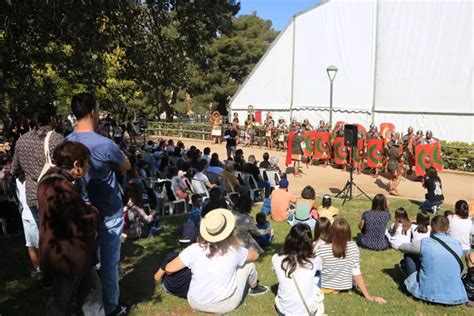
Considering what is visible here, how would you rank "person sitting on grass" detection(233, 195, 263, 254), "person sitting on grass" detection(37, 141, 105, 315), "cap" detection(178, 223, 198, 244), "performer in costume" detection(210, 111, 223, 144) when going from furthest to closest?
"performer in costume" detection(210, 111, 223, 144)
"cap" detection(178, 223, 198, 244)
"person sitting on grass" detection(233, 195, 263, 254)
"person sitting on grass" detection(37, 141, 105, 315)

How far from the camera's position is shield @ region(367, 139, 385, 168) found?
15.2 metres

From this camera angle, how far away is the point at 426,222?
6414 millimetres

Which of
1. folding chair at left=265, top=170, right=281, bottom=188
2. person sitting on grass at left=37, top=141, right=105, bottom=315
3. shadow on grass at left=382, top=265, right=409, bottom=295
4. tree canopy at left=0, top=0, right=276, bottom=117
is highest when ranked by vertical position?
tree canopy at left=0, top=0, right=276, bottom=117

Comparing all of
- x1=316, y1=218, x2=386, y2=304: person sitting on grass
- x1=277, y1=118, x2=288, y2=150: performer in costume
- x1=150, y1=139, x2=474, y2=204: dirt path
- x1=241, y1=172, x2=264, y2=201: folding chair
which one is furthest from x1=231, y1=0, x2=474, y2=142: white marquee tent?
x1=316, y1=218, x2=386, y2=304: person sitting on grass

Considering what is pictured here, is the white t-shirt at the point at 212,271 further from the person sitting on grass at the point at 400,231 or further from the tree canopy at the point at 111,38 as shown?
the person sitting on grass at the point at 400,231

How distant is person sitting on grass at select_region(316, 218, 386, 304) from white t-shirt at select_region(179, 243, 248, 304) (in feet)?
4.88

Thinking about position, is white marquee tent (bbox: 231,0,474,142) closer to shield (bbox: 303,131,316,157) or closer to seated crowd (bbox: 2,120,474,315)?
shield (bbox: 303,131,316,157)

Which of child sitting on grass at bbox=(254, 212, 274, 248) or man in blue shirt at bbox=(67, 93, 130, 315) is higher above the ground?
man in blue shirt at bbox=(67, 93, 130, 315)

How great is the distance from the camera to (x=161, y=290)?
A: 216 inches

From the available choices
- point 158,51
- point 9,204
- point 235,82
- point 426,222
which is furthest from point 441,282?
point 235,82

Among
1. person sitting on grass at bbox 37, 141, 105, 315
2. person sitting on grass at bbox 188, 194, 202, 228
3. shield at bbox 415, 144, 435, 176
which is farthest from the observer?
shield at bbox 415, 144, 435, 176

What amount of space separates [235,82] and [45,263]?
130 ft

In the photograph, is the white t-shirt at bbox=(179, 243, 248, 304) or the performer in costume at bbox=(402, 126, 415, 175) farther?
the performer in costume at bbox=(402, 126, 415, 175)

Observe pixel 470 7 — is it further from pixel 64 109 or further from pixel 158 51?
pixel 64 109
